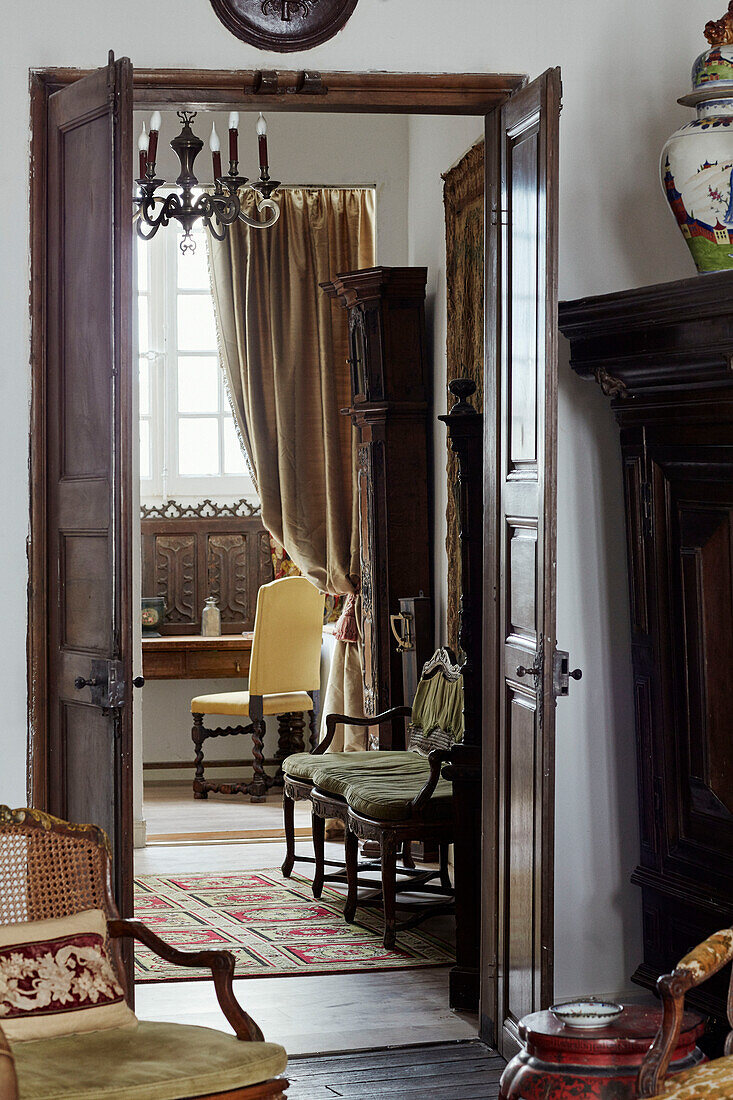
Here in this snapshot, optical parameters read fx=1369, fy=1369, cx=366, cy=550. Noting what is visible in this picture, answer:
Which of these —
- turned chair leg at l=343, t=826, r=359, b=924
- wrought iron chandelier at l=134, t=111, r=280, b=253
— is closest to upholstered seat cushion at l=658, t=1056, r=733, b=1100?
turned chair leg at l=343, t=826, r=359, b=924

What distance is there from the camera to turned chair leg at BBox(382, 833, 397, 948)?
518cm

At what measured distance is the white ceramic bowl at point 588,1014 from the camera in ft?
8.64

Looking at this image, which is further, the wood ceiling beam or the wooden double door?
the wood ceiling beam

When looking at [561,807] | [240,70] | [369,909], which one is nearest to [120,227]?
[240,70]

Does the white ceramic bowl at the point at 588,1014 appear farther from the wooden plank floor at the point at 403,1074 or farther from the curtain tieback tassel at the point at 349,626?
the curtain tieback tassel at the point at 349,626

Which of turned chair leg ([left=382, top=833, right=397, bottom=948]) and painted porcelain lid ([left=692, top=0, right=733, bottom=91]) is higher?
painted porcelain lid ([left=692, top=0, right=733, bottom=91])

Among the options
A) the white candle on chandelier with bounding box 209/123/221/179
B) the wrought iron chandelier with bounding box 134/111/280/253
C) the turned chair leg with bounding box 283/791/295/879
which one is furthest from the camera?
the turned chair leg with bounding box 283/791/295/879

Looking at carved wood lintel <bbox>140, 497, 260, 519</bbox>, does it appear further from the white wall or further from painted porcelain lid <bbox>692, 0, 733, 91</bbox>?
painted porcelain lid <bbox>692, 0, 733, 91</bbox>

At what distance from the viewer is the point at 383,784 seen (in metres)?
5.53

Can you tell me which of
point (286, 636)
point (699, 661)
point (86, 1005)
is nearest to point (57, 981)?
point (86, 1005)

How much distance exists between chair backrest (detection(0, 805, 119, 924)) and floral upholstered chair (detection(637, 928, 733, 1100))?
4.43ft

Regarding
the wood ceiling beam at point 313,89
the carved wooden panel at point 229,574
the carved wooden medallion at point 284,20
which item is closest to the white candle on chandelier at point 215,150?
the wood ceiling beam at point 313,89

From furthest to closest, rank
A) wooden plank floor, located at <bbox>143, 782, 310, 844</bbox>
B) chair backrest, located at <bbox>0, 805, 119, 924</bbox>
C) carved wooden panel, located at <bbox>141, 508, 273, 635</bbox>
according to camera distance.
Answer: carved wooden panel, located at <bbox>141, 508, 273, 635</bbox> → wooden plank floor, located at <bbox>143, 782, 310, 844</bbox> → chair backrest, located at <bbox>0, 805, 119, 924</bbox>

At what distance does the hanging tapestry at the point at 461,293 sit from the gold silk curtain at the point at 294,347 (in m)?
1.61
